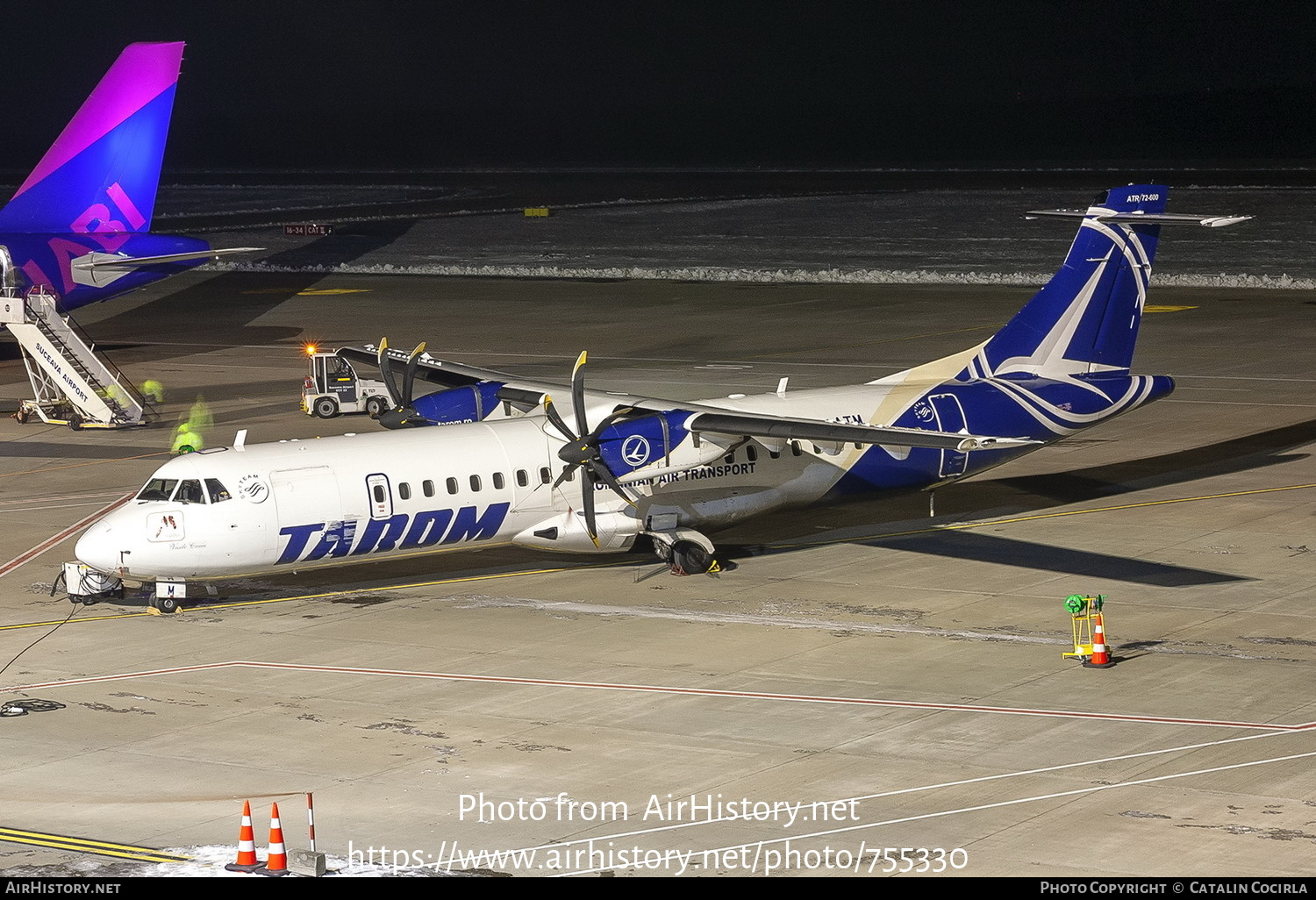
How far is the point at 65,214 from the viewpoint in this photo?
5603 cm

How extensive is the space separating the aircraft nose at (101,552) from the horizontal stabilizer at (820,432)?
377 inches

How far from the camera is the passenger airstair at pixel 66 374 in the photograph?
154ft

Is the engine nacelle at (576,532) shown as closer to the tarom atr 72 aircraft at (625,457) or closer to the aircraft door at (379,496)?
the tarom atr 72 aircraft at (625,457)

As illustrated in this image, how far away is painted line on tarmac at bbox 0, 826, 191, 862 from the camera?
1711 cm

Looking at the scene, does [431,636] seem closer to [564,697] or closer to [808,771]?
[564,697]

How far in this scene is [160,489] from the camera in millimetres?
27484

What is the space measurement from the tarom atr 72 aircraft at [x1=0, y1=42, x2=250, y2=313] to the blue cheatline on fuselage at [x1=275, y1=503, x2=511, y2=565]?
29.5m

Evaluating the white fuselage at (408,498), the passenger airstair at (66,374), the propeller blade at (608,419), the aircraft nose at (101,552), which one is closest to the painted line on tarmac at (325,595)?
the white fuselage at (408,498)

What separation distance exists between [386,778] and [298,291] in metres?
63.4

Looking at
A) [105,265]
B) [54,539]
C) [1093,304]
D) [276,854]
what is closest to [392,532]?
[54,539]

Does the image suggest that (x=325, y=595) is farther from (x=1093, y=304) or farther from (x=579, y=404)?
(x=1093, y=304)

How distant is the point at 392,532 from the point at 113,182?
108 ft

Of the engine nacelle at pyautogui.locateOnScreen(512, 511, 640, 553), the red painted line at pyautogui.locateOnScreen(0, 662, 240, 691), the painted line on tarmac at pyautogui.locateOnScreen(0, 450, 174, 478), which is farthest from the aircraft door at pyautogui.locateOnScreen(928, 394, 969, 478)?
the painted line on tarmac at pyautogui.locateOnScreen(0, 450, 174, 478)
